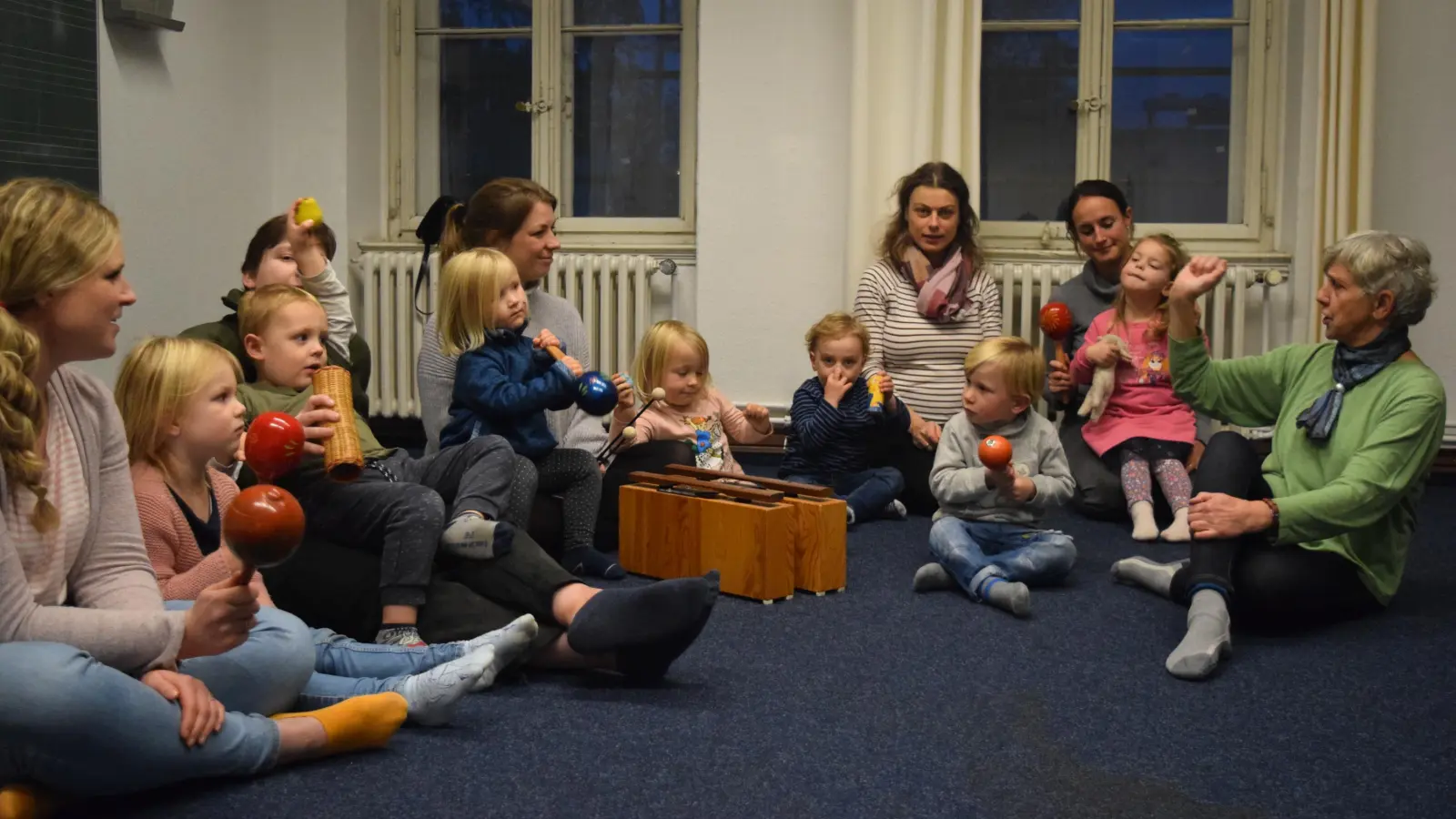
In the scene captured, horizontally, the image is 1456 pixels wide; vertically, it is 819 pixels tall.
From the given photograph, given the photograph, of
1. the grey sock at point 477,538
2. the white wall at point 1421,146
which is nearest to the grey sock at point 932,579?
the grey sock at point 477,538

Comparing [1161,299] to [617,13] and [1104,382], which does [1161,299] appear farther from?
[617,13]

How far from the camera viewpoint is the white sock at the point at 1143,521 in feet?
14.4

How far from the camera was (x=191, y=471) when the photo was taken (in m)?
2.53

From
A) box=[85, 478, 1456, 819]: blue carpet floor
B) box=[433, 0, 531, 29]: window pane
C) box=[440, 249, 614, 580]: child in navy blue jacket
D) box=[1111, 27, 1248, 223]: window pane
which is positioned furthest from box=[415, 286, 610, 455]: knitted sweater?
box=[1111, 27, 1248, 223]: window pane

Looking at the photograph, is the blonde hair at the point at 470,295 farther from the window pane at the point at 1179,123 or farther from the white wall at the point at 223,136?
the window pane at the point at 1179,123

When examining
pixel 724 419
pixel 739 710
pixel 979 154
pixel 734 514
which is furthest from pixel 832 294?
pixel 739 710

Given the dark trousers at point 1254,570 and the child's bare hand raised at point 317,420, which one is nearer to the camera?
the child's bare hand raised at point 317,420

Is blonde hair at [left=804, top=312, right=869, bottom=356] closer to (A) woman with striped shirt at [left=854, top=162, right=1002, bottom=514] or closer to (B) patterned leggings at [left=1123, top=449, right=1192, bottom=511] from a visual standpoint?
(A) woman with striped shirt at [left=854, top=162, right=1002, bottom=514]

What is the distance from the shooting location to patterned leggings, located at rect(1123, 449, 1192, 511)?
4.55 meters

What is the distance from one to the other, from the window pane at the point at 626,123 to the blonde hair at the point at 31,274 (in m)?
4.41

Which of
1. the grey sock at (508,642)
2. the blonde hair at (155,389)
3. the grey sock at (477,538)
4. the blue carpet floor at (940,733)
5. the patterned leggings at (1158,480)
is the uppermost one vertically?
the blonde hair at (155,389)

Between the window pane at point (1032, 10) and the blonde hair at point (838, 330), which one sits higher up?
the window pane at point (1032, 10)

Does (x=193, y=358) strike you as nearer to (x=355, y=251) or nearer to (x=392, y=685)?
(x=392, y=685)

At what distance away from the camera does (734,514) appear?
3.58 metres
